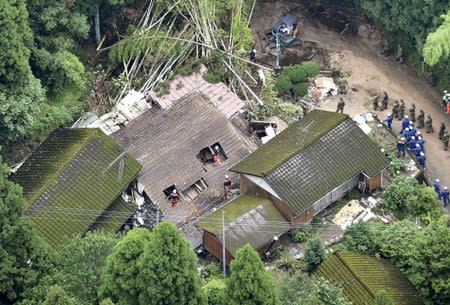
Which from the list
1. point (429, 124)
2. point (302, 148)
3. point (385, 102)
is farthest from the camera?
point (385, 102)

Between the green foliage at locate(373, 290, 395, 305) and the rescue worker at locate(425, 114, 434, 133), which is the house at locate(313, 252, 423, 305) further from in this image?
the rescue worker at locate(425, 114, 434, 133)

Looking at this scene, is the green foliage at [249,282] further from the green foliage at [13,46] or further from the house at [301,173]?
the green foliage at [13,46]

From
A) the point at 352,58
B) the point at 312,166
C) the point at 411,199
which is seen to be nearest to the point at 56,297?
the point at 312,166

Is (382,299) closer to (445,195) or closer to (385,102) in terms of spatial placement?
(445,195)

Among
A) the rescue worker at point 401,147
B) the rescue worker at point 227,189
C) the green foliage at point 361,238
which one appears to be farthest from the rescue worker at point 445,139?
the rescue worker at point 227,189

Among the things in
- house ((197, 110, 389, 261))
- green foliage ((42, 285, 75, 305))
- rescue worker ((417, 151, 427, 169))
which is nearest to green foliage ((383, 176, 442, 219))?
house ((197, 110, 389, 261))

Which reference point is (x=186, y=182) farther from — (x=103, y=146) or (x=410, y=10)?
(x=410, y=10)
